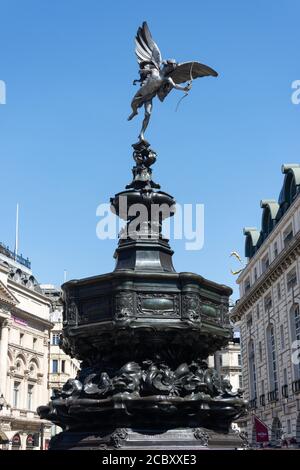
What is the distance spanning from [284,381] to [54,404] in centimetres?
4314

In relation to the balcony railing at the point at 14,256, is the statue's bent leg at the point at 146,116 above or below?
below

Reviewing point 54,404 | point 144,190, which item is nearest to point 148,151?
point 144,190

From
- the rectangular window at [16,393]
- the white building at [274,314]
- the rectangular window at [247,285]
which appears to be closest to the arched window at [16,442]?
the rectangular window at [16,393]

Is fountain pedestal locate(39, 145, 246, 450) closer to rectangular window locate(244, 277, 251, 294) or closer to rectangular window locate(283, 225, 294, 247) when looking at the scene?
rectangular window locate(283, 225, 294, 247)

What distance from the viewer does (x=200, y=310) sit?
1040 centimetres

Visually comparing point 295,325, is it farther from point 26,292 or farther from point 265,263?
point 26,292

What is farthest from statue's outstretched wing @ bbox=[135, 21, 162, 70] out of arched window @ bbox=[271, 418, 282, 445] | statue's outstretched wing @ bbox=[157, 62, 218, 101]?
arched window @ bbox=[271, 418, 282, 445]

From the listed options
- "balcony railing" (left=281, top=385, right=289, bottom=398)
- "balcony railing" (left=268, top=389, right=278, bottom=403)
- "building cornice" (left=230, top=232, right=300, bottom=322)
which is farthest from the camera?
"balcony railing" (left=268, top=389, right=278, bottom=403)

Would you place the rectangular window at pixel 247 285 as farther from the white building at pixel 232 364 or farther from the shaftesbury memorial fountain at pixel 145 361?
the shaftesbury memorial fountain at pixel 145 361

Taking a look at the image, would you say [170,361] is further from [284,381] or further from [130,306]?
[284,381]

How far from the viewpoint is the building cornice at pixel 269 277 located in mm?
46959

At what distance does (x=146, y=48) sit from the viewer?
12.6 m

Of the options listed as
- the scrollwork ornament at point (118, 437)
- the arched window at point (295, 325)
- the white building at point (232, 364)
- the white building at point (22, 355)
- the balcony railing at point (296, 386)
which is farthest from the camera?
the white building at point (232, 364)

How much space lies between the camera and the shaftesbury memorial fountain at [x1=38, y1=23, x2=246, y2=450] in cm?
953
